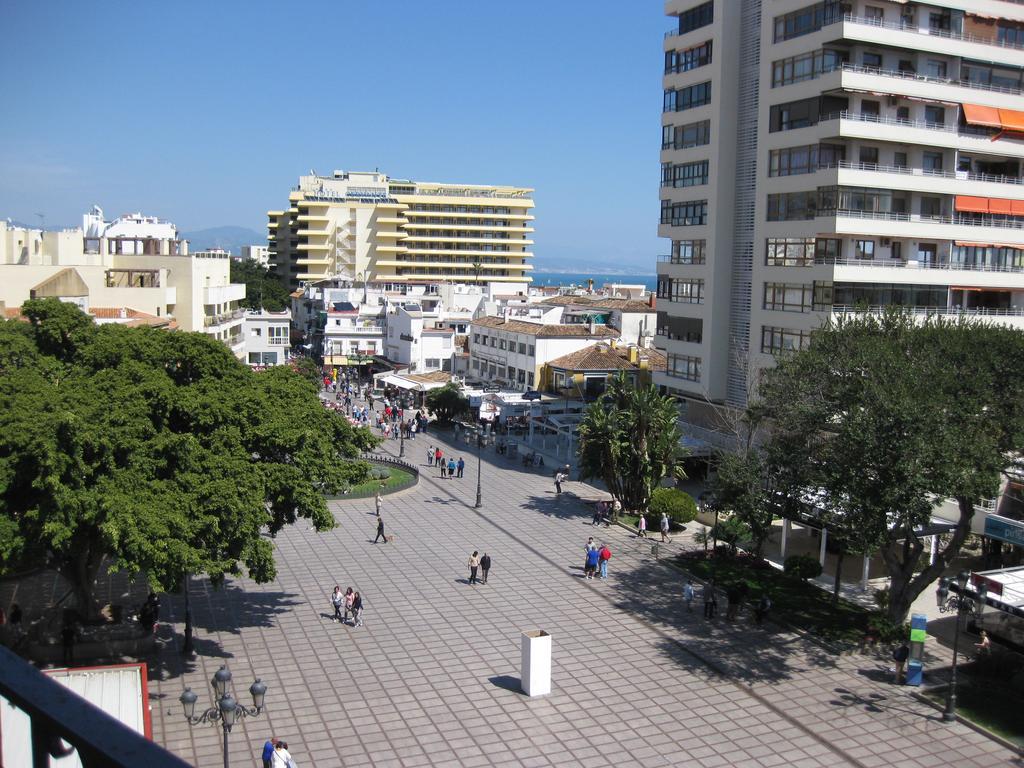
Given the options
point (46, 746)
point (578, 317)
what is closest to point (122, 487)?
point (46, 746)

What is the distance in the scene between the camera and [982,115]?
1519 inches

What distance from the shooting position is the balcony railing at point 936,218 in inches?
1447

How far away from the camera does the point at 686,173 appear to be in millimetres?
45344

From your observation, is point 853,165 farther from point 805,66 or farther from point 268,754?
point 268,754

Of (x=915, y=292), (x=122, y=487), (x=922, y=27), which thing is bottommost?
(x=122, y=487)

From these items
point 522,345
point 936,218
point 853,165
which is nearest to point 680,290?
point 853,165

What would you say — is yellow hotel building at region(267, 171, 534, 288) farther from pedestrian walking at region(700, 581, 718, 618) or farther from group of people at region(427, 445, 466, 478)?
pedestrian walking at region(700, 581, 718, 618)

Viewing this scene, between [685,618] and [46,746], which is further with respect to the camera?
[685,618]

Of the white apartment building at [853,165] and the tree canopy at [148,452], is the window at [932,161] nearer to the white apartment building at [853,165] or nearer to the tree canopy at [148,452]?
the white apartment building at [853,165]

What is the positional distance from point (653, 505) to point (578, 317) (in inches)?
1466

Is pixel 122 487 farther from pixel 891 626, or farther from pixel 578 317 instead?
pixel 578 317

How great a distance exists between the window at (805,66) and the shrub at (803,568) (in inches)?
774

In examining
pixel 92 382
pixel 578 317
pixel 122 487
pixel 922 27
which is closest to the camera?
pixel 122 487

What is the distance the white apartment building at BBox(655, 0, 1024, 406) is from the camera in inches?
1449
